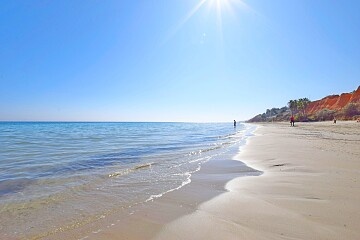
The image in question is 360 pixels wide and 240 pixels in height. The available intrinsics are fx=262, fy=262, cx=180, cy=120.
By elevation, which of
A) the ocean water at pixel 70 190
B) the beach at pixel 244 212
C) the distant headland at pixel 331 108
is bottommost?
the ocean water at pixel 70 190

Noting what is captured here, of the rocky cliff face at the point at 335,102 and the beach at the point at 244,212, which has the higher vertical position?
the rocky cliff face at the point at 335,102

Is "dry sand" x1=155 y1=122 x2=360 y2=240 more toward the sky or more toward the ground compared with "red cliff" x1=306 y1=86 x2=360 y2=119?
more toward the ground

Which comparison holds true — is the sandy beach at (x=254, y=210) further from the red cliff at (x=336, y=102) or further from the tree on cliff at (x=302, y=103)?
the tree on cliff at (x=302, y=103)

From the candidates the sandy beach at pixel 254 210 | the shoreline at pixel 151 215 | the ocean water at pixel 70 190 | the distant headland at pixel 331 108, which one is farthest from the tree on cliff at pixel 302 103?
the shoreline at pixel 151 215

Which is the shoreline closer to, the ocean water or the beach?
the beach

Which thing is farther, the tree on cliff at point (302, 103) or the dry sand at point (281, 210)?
the tree on cliff at point (302, 103)

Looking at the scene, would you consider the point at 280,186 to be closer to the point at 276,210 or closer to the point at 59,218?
the point at 276,210

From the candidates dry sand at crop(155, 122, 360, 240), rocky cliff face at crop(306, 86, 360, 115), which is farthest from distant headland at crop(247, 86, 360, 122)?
dry sand at crop(155, 122, 360, 240)

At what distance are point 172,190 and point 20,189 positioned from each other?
13.7 feet

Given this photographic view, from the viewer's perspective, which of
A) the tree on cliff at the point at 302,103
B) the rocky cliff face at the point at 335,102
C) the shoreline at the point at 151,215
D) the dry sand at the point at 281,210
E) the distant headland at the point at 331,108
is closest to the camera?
the dry sand at the point at 281,210

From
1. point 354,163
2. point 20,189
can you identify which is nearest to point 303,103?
point 354,163

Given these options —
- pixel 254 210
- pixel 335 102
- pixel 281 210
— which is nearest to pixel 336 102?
pixel 335 102

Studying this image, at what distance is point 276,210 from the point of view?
15.6 feet

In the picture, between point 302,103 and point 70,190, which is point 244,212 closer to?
point 70,190
